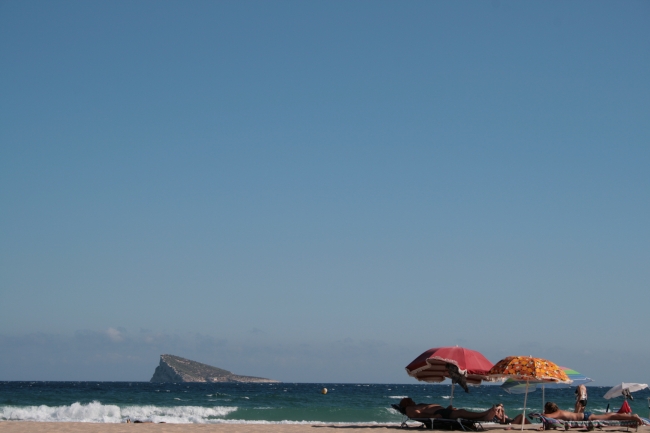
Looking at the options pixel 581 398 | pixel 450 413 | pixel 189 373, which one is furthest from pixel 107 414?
pixel 189 373

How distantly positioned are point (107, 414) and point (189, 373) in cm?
11859

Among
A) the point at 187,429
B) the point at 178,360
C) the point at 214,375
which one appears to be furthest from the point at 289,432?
the point at 178,360

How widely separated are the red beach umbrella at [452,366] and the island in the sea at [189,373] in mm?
137767

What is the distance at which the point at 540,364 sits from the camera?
16578 millimetres

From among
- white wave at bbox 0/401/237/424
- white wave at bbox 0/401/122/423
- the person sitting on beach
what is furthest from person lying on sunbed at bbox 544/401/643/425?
white wave at bbox 0/401/122/423

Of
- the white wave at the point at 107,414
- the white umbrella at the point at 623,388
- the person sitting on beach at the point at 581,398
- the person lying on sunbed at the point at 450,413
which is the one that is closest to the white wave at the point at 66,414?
the white wave at the point at 107,414

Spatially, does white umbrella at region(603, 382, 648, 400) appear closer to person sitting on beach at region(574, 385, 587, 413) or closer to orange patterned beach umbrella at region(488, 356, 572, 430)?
person sitting on beach at region(574, 385, 587, 413)

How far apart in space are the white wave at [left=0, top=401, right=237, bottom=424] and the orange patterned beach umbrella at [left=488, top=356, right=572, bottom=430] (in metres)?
19.9

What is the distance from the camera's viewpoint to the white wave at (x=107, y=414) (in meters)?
34.1

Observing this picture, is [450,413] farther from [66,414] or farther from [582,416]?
[66,414]

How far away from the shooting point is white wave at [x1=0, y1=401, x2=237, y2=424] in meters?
34.1

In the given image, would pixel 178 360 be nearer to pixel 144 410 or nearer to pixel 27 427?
pixel 144 410

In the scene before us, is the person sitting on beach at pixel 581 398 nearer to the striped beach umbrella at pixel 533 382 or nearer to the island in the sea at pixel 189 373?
the striped beach umbrella at pixel 533 382

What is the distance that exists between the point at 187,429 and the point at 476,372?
309 inches
